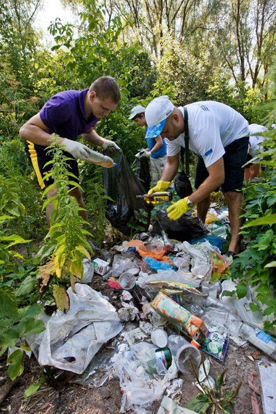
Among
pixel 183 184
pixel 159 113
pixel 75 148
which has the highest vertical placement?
pixel 159 113

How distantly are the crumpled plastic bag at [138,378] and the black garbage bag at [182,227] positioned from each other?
1342 mm

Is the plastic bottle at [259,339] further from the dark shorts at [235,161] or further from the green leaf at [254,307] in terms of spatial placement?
the dark shorts at [235,161]

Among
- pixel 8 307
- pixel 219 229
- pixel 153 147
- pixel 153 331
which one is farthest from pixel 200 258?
pixel 153 147

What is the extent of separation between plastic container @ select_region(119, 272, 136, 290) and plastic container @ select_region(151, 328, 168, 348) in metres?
0.51

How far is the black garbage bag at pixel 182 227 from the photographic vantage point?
268 cm

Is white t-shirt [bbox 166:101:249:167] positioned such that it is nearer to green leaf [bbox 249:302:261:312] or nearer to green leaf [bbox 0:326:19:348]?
green leaf [bbox 249:302:261:312]

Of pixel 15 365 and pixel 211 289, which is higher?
pixel 15 365

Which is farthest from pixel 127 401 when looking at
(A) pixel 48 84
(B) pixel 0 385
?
(A) pixel 48 84

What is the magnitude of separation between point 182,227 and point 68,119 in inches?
61.7

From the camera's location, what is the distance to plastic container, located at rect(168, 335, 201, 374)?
1477 mm

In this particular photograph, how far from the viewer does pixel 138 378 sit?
1.41 metres

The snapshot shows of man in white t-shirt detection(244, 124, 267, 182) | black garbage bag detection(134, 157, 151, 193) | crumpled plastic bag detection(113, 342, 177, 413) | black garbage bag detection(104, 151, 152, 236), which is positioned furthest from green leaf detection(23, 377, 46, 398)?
man in white t-shirt detection(244, 124, 267, 182)

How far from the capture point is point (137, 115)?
3.79 meters

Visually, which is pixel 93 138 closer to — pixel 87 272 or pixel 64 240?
pixel 87 272
